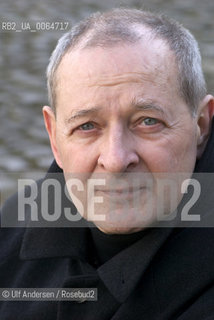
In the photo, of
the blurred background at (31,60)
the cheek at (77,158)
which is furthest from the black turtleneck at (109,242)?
the blurred background at (31,60)

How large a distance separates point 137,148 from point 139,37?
1.10 ft

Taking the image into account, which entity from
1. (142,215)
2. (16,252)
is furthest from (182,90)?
(16,252)

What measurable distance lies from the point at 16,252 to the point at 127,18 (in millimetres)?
1079

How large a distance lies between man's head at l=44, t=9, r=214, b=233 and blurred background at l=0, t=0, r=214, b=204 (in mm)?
1998

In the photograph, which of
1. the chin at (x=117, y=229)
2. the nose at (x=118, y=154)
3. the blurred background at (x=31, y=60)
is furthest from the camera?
the blurred background at (x=31, y=60)

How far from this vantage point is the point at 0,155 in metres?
5.53

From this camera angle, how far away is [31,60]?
7320mm

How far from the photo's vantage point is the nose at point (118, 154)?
227 centimetres

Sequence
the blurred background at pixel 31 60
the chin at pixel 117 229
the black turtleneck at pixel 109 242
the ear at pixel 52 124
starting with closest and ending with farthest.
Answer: the chin at pixel 117 229
the black turtleneck at pixel 109 242
the ear at pixel 52 124
the blurred background at pixel 31 60

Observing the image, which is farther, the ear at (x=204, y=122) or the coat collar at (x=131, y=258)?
the ear at (x=204, y=122)

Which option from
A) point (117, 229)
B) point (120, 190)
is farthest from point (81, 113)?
point (117, 229)

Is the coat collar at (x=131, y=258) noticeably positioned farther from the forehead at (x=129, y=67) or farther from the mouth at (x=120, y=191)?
the forehead at (x=129, y=67)

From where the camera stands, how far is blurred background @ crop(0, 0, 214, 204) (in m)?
5.49

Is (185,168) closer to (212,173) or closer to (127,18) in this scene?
(212,173)
